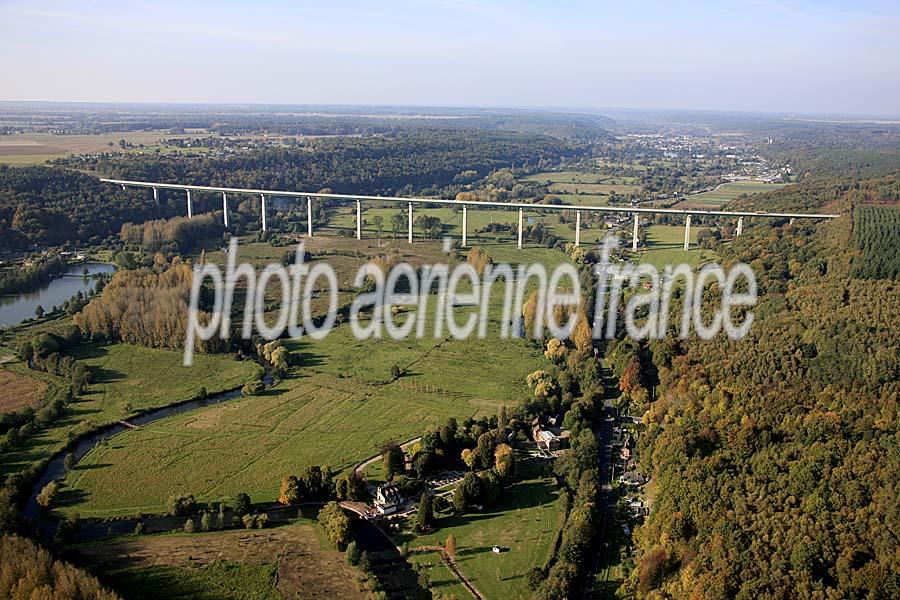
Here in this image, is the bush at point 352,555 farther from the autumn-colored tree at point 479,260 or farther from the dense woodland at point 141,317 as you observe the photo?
the autumn-colored tree at point 479,260

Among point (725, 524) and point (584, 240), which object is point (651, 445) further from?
point (584, 240)

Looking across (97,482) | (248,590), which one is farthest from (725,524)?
(97,482)

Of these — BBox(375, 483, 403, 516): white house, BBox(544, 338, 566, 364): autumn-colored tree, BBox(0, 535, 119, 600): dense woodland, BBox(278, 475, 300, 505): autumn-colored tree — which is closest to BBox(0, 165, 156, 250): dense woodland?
BBox(544, 338, 566, 364): autumn-colored tree

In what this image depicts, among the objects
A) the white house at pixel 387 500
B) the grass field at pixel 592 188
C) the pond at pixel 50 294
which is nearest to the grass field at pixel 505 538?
the white house at pixel 387 500

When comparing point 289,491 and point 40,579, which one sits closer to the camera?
point 40,579

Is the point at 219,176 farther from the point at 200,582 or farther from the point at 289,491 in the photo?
the point at 200,582

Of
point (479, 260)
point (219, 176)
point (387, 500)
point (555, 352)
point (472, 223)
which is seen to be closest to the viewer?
point (387, 500)

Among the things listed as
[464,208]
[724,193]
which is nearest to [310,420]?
[464,208]
